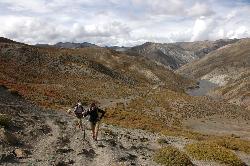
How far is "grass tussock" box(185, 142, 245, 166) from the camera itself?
2844 cm

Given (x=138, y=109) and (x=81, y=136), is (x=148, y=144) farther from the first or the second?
(x=138, y=109)

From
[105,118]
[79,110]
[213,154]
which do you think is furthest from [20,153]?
[105,118]

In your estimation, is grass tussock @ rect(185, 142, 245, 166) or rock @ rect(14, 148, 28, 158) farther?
grass tussock @ rect(185, 142, 245, 166)

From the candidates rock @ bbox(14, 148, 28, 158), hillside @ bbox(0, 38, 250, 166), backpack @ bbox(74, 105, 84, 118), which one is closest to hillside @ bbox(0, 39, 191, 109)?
hillside @ bbox(0, 38, 250, 166)

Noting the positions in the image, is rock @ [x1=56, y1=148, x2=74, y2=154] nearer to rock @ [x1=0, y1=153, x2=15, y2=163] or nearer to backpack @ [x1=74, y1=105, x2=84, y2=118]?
rock @ [x1=0, y1=153, x2=15, y2=163]

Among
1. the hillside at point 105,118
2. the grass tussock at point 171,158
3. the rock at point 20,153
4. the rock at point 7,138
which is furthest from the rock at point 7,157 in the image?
the grass tussock at point 171,158

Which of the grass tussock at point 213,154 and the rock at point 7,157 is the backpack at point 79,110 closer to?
the grass tussock at point 213,154

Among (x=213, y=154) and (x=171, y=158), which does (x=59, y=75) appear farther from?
(x=171, y=158)

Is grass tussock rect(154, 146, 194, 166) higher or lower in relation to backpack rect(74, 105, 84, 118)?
lower

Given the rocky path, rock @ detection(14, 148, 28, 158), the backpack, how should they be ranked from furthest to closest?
1. the backpack
2. the rocky path
3. rock @ detection(14, 148, 28, 158)

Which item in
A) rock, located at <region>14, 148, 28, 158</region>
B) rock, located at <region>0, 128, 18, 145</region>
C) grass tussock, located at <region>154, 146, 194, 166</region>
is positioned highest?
rock, located at <region>0, 128, 18, 145</region>

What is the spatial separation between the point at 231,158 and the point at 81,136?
10727 millimetres

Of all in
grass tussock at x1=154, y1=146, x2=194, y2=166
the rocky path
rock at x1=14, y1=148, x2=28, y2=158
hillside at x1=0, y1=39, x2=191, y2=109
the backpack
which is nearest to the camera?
rock at x1=14, y1=148, x2=28, y2=158

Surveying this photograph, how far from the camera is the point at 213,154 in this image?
95.8 ft
